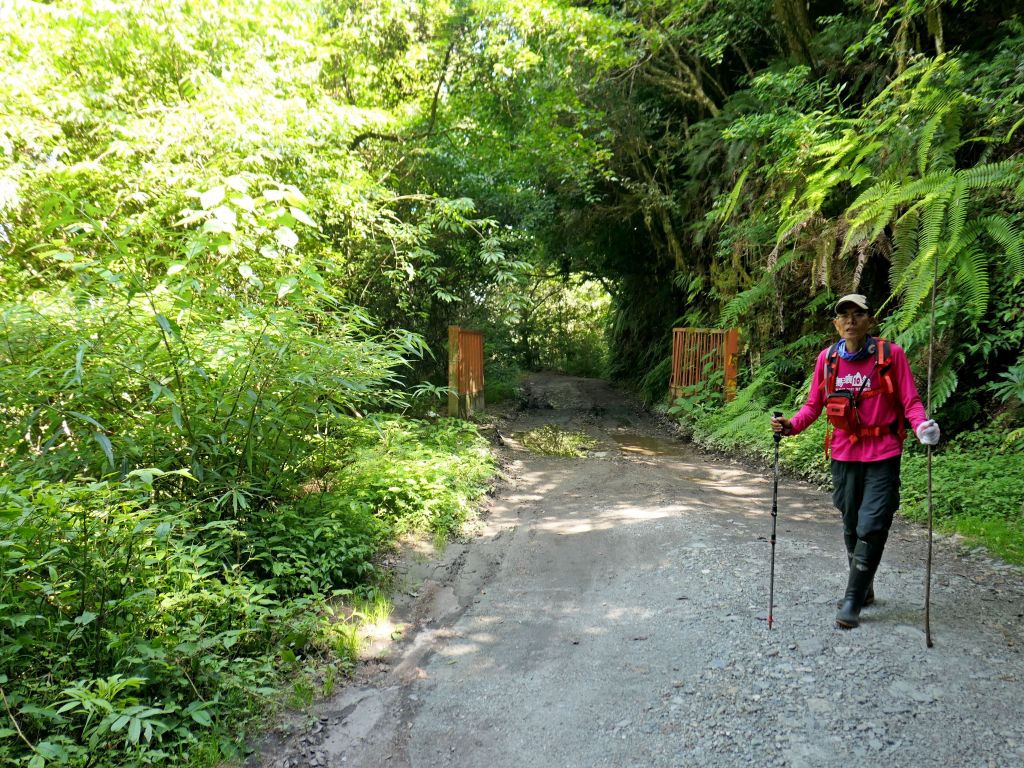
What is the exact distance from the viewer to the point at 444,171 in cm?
1162

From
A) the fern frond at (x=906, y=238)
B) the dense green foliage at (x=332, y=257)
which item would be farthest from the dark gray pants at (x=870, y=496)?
the fern frond at (x=906, y=238)

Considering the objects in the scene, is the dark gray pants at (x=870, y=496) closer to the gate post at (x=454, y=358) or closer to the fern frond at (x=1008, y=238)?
the fern frond at (x=1008, y=238)

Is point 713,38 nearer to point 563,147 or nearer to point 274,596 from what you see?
point 563,147

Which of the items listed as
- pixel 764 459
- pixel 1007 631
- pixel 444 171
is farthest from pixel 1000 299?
pixel 444 171

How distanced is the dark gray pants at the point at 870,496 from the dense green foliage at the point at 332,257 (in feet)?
7.66

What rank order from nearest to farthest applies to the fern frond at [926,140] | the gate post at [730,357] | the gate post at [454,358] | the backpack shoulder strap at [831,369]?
the backpack shoulder strap at [831,369] → the fern frond at [926,140] → the gate post at [454,358] → the gate post at [730,357]

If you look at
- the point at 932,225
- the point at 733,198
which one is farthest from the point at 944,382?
the point at 733,198

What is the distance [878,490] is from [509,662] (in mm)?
2460

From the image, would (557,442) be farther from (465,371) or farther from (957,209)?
Answer: (957,209)

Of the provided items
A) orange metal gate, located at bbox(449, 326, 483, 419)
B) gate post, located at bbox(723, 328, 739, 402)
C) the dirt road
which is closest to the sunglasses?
the dirt road

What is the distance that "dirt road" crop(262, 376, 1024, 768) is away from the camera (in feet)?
9.48

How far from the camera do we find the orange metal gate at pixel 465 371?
11727 millimetres

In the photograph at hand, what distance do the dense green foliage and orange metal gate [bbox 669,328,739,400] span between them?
1.20 feet

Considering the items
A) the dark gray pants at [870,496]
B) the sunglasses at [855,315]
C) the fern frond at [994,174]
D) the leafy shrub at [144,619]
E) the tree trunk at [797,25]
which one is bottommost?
the leafy shrub at [144,619]
